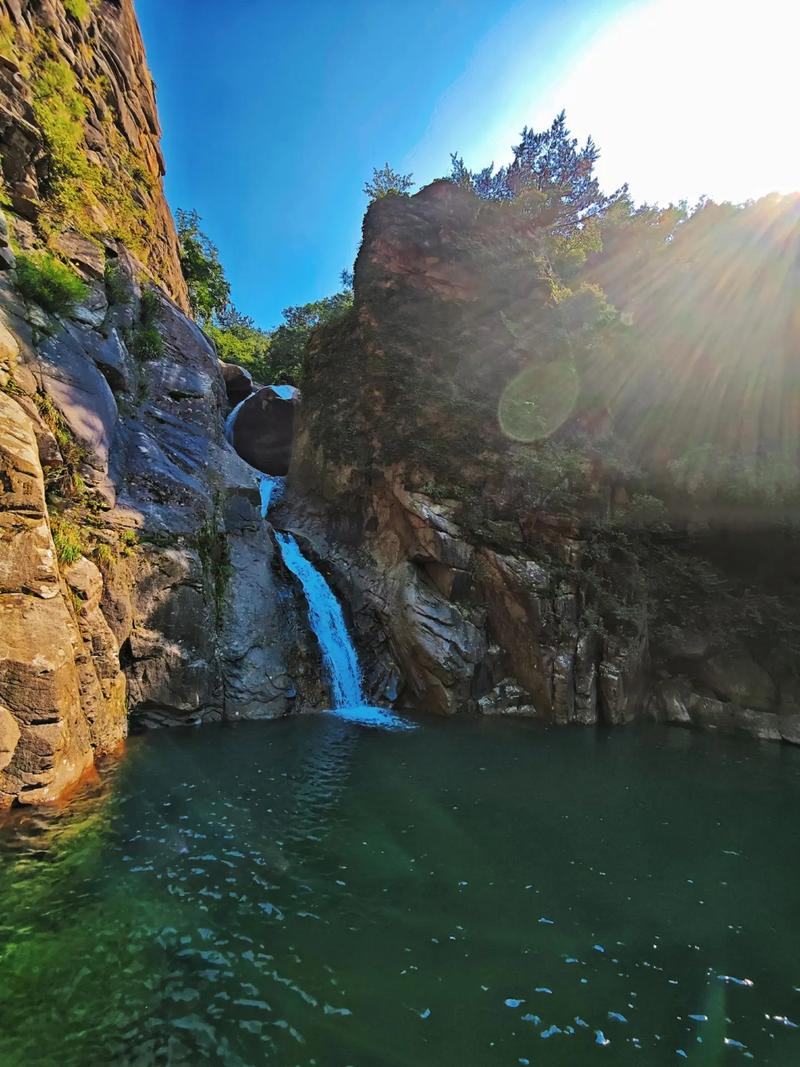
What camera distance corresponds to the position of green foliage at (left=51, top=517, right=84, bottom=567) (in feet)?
33.1

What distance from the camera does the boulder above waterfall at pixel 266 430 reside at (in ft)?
95.2

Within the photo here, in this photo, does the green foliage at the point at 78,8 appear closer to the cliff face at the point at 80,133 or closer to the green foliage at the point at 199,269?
the cliff face at the point at 80,133

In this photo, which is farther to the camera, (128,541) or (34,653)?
(128,541)

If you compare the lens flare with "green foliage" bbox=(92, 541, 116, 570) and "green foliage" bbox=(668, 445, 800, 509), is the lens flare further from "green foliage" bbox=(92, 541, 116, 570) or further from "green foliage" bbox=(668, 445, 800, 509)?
"green foliage" bbox=(92, 541, 116, 570)

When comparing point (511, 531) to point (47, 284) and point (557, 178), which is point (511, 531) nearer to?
point (47, 284)

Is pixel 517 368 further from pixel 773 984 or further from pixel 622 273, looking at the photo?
pixel 773 984

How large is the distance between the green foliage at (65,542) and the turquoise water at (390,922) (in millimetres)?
4194

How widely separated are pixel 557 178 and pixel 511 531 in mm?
27851

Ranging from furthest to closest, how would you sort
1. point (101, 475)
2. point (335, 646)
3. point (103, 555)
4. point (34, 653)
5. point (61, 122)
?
1. point (335, 646)
2. point (61, 122)
3. point (101, 475)
4. point (103, 555)
5. point (34, 653)

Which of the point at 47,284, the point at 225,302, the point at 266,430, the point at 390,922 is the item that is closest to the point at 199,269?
the point at 225,302

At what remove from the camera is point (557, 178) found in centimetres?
3316

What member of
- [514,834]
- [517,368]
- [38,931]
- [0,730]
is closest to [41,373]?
[0,730]

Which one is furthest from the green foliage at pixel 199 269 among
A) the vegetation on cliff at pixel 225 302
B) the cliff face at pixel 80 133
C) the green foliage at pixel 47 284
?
the green foliage at pixel 47 284

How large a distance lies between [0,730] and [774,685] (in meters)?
21.9
